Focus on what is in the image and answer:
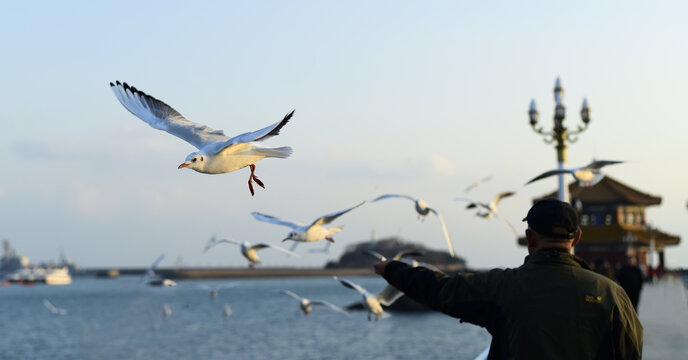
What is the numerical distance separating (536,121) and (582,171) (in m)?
7.72

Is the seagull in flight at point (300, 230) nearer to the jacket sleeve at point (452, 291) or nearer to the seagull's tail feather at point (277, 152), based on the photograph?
the seagull's tail feather at point (277, 152)

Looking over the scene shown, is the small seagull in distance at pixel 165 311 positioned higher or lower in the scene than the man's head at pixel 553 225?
lower

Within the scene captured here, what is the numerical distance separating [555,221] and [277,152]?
2339 mm

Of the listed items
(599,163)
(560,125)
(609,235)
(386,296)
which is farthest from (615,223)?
(386,296)

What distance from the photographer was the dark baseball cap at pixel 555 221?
3.22m

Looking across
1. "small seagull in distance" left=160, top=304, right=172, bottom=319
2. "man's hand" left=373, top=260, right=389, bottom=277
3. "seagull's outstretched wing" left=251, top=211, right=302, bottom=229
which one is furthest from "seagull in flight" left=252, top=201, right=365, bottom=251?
"small seagull in distance" left=160, top=304, right=172, bottom=319

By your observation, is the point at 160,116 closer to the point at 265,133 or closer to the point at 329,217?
the point at 329,217

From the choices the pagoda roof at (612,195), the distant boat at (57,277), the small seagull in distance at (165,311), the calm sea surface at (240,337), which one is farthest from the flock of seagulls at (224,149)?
the distant boat at (57,277)

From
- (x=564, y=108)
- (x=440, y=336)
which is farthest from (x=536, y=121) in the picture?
(x=440, y=336)

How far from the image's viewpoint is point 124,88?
5.75 metres

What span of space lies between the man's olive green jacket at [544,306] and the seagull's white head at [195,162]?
5.99 ft

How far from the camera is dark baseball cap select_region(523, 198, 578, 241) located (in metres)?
3.22

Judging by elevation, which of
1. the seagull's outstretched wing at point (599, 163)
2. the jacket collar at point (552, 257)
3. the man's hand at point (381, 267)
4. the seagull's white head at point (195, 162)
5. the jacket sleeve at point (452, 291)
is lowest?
the jacket sleeve at point (452, 291)

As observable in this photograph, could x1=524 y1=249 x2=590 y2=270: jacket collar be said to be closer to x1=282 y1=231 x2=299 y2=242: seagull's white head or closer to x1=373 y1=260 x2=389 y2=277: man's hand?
x1=373 y1=260 x2=389 y2=277: man's hand
